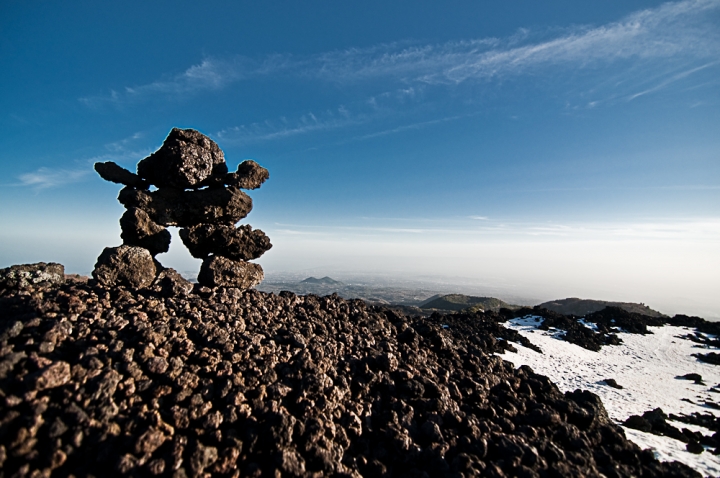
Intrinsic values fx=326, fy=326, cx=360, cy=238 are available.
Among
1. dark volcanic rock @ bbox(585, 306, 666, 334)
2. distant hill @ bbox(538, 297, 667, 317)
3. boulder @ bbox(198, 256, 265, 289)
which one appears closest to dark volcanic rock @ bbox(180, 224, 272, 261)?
boulder @ bbox(198, 256, 265, 289)

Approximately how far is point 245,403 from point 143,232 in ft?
23.3

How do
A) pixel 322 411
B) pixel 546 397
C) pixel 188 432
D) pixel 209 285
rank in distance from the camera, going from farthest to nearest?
pixel 209 285 < pixel 546 397 < pixel 322 411 < pixel 188 432

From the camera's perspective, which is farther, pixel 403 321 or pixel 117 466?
pixel 403 321

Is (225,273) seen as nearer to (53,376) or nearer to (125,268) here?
(125,268)

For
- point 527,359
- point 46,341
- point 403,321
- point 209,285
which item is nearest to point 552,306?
point 527,359

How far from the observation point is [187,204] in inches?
430

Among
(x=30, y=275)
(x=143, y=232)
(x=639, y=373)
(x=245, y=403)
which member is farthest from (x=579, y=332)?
(x=30, y=275)

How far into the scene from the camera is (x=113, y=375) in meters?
5.21

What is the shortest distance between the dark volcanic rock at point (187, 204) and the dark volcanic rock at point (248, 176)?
1.02 ft

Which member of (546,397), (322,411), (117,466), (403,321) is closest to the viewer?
(117,466)

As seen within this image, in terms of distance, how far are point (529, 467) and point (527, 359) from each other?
11.2m

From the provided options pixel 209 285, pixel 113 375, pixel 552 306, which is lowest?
pixel 552 306

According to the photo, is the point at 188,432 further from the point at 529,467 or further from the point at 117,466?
the point at 529,467

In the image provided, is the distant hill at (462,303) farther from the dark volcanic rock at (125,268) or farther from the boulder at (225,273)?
the dark volcanic rock at (125,268)
